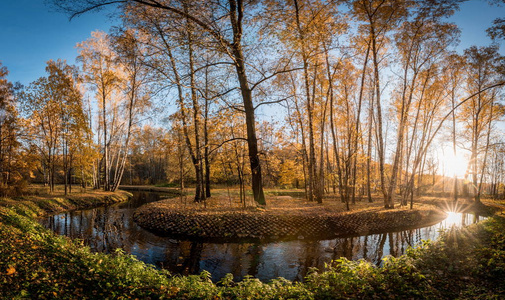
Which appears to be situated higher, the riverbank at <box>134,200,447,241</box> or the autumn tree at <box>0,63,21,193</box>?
the autumn tree at <box>0,63,21,193</box>

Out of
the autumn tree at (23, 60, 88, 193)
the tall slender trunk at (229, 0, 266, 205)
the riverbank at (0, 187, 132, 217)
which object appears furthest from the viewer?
the autumn tree at (23, 60, 88, 193)

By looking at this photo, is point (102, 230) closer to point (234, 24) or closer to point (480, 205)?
point (234, 24)

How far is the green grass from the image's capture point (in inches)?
138

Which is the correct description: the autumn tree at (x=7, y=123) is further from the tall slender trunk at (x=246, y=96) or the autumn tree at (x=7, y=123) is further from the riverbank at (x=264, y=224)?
the tall slender trunk at (x=246, y=96)

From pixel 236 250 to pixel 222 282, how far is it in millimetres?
4046

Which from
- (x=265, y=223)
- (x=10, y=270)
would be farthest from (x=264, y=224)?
(x=10, y=270)

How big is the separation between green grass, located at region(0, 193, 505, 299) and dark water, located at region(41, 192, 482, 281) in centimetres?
203

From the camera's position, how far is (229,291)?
3879 millimetres

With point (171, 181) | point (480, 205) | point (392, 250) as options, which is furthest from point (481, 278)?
point (171, 181)

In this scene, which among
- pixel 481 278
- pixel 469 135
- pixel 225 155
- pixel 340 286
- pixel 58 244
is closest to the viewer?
pixel 340 286

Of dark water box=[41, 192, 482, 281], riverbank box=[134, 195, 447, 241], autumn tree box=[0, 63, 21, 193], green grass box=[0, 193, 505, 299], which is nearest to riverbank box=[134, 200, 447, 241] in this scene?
riverbank box=[134, 195, 447, 241]

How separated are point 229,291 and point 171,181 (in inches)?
1538

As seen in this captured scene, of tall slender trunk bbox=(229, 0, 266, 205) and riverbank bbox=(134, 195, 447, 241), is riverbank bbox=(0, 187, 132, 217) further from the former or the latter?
tall slender trunk bbox=(229, 0, 266, 205)

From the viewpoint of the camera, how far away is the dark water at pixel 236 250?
641 centimetres
